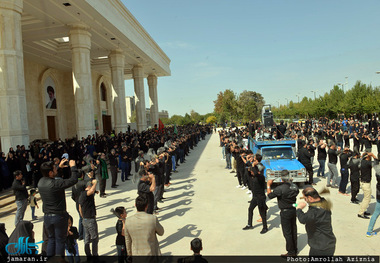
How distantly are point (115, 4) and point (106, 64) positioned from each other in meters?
16.1

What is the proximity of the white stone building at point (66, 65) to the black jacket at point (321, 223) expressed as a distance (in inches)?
566

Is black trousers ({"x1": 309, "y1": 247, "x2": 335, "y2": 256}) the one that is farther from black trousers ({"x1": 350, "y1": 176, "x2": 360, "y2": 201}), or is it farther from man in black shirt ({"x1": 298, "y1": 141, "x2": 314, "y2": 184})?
man in black shirt ({"x1": 298, "y1": 141, "x2": 314, "y2": 184})

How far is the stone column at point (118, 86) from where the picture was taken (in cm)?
2770

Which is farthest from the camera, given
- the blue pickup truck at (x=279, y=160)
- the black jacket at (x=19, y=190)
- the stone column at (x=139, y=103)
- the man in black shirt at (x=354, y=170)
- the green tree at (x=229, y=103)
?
the green tree at (x=229, y=103)

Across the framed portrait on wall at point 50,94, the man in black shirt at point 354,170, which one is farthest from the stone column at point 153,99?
the man in black shirt at point 354,170

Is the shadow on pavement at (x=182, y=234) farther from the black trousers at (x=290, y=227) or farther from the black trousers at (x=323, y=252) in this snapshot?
the black trousers at (x=323, y=252)

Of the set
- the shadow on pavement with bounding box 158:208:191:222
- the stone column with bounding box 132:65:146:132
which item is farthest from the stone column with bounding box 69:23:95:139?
the stone column with bounding box 132:65:146:132

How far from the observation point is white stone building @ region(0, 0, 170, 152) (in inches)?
508

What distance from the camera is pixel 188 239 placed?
631cm

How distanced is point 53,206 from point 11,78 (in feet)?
38.2

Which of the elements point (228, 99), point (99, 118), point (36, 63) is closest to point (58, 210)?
point (36, 63)

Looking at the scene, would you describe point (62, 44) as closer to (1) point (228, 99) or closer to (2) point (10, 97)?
(2) point (10, 97)

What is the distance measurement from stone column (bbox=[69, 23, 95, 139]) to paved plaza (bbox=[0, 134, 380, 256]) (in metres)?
10.2

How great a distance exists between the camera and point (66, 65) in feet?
109
